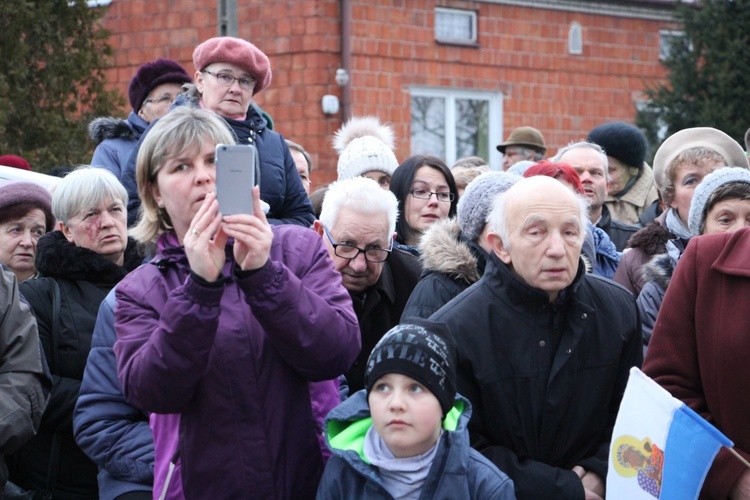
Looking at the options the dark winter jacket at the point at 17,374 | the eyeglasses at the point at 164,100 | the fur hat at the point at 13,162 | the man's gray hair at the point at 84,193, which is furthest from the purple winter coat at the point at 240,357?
the fur hat at the point at 13,162

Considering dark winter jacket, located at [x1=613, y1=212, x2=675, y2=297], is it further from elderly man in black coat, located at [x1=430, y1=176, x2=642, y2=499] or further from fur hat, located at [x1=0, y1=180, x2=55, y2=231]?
fur hat, located at [x1=0, y1=180, x2=55, y2=231]

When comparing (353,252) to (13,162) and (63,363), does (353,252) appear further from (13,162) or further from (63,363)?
(13,162)

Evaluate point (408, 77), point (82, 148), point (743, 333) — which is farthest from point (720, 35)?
point (743, 333)

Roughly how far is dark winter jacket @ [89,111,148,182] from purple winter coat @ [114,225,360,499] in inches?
103

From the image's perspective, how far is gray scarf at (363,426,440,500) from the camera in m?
3.69

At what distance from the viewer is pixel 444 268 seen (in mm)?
4730

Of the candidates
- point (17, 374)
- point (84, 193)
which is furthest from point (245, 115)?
point (17, 374)

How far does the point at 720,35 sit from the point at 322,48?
528cm

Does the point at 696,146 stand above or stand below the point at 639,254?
above

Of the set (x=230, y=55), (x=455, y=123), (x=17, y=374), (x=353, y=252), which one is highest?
(x=230, y=55)

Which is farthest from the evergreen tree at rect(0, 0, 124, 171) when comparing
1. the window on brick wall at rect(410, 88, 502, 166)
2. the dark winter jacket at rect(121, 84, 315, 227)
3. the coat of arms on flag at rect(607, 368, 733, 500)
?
the coat of arms on flag at rect(607, 368, 733, 500)

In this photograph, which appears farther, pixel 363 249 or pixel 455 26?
pixel 455 26

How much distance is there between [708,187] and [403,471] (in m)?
1.95

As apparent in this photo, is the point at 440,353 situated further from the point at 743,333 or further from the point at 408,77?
the point at 408,77
